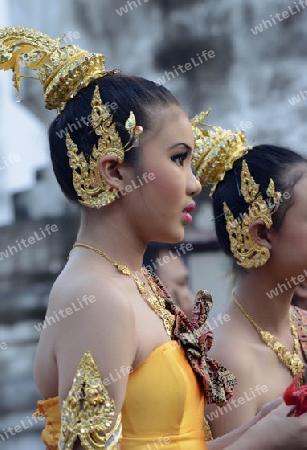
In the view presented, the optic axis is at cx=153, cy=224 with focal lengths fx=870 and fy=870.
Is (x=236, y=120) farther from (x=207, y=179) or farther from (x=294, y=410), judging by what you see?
(x=294, y=410)

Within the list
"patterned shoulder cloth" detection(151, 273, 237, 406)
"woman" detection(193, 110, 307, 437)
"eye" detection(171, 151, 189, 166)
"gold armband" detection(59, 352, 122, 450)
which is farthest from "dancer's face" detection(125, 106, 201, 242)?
"woman" detection(193, 110, 307, 437)

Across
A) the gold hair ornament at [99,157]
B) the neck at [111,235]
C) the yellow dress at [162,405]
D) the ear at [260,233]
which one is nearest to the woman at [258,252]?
the ear at [260,233]

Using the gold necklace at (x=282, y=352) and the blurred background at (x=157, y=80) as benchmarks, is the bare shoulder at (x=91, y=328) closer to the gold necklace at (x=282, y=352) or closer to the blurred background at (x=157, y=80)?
the gold necklace at (x=282, y=352)

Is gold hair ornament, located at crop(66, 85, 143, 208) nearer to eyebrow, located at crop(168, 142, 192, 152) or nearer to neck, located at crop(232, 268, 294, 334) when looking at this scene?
eyebrow, located at crop(168, 142, 192, 152)

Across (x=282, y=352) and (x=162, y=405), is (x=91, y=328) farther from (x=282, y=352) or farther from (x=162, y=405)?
(x=282, y=352)

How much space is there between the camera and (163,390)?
185 cm

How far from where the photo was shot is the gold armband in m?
1.70

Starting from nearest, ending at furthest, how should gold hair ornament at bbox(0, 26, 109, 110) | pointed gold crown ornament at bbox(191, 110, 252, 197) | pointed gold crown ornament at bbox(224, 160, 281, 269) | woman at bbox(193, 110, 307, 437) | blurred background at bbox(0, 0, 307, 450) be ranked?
gold hair ornament at bbox(0, 26, 109, 110)
woman at bbox(193, 110, 307, 437)
pointed gold crown ornament at bbox(224, 160, 281, 269)
pointed gold crown ornament at bbox(191, 110, 252, 197)
blurred background at bbox(0, 0, 307, 450)

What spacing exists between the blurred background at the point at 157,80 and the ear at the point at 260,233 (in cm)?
181

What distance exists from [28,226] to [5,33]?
289cm

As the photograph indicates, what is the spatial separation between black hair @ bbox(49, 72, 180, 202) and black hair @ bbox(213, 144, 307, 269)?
0.75 meters

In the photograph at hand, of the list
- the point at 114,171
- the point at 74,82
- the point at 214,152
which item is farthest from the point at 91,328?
the point at 214,152

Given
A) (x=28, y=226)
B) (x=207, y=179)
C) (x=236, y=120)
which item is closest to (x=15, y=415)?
(x=28, y=226)

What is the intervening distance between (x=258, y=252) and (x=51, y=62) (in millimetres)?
968
